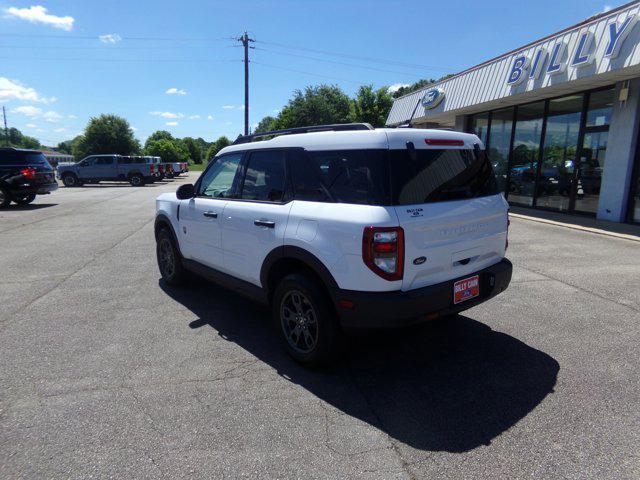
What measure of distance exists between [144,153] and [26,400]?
71.9m

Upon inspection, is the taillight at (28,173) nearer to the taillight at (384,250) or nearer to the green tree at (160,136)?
the taillight at (384,250)

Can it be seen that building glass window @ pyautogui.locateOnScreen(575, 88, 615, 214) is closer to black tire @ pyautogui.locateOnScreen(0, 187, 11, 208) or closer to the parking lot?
the parking lot

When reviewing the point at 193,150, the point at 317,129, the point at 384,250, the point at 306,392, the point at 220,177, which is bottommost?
the point at 306,392

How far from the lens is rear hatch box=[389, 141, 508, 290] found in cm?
286

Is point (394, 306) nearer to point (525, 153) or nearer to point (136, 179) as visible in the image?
point (525, 153)

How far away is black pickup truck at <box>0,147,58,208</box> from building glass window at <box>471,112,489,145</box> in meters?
15.6

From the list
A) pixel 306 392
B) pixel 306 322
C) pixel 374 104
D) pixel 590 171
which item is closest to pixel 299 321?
pixel 306 322

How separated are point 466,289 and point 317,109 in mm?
49229

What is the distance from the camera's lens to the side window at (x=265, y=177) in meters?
3.61

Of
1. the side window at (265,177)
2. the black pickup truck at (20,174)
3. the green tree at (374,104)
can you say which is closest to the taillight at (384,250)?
the side window at (265,177)

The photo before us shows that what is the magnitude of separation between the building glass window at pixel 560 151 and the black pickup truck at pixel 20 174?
646 inches

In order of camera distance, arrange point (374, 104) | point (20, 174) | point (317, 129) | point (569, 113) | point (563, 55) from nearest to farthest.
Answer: point (317, 129) < point (563, 55) < point (569, 113) < point (20, 174) < point (374, 104)

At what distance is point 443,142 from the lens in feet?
10.5

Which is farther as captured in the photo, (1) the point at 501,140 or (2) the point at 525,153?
(1) the point at 501,140
